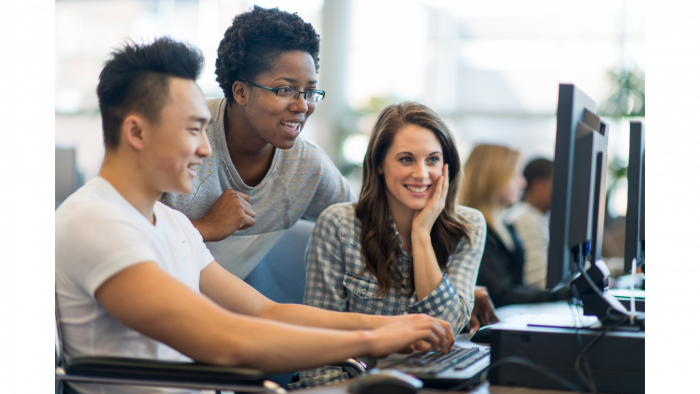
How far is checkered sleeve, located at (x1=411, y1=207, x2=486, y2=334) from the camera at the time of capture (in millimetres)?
1662

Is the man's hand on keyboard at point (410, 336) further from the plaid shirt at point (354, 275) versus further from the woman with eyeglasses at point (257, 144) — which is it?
the woman with eyeglasses at point (257, 144)

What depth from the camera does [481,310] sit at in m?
2.02

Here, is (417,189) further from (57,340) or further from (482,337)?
(57,340)


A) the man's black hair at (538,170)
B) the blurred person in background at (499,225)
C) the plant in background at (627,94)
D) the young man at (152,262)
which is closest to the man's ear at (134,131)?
the young man at (152,262)

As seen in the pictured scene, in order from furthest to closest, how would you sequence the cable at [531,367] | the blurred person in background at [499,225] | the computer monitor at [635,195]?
1. the blurred person in background at [499,225]
2. the computer monitor at [635,195]
3. the cable at [531,367]

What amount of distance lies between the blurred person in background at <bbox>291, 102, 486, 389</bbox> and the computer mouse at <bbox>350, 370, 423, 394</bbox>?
735 millimetres

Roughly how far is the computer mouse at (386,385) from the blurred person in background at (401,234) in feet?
2.41

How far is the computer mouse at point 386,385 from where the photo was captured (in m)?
0.94

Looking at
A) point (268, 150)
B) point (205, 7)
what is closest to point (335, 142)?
point (205, 7)

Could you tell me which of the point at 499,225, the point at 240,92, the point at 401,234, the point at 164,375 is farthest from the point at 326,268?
the point at 499,225

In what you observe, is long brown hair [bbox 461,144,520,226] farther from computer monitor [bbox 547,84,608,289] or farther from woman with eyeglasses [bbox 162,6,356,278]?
computer monitor [bbox 547,84,608,289]
